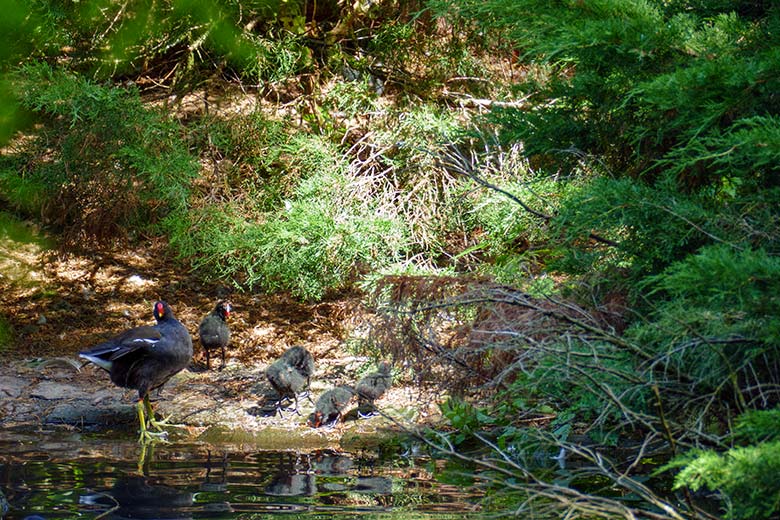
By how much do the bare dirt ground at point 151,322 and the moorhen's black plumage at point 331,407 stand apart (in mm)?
83

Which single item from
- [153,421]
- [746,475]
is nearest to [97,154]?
[153,421]

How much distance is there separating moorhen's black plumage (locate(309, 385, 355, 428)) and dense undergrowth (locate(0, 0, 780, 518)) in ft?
2.80

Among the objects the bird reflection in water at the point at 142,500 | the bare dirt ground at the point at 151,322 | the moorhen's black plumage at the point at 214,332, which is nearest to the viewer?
the bird reflection in water at the point at 142,500

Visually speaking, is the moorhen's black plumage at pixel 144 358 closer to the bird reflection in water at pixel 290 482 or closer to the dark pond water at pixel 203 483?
the dark pond water at pixel 203 483

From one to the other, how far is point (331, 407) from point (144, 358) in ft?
4.80

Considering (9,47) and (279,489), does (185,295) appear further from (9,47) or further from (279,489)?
(9,47)

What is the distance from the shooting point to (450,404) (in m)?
5.89

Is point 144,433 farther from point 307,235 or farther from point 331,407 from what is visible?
point 307,235

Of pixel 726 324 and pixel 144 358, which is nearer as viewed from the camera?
pixel 726 324

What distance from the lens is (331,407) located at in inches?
266

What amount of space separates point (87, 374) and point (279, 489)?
3382mm

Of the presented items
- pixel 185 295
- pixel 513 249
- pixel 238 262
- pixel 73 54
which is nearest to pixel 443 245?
pixel 513 249

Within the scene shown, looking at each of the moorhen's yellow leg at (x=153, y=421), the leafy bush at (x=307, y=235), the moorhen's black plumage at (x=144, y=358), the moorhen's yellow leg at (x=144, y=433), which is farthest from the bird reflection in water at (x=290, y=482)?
the leafy bush at (x=307, y=235)

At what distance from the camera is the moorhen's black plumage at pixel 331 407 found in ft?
22.1
